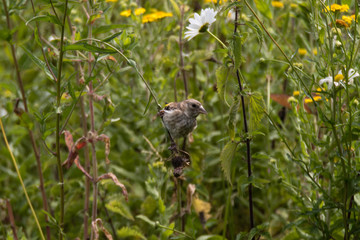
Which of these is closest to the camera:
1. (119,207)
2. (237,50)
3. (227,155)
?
(237,50)

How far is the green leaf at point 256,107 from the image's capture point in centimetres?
216

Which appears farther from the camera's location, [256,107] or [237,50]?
[256,107]

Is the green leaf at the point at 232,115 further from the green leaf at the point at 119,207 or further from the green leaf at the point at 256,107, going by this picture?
the green leaf at the point at 119,207

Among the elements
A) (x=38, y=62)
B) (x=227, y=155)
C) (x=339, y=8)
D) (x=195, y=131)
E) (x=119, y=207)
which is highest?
(x=339, y=8)

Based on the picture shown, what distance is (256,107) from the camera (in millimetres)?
2168

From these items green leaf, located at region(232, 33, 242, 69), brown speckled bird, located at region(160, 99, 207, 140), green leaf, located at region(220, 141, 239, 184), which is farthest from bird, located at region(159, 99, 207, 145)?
green leaf, located at region(232, 33, 242, 69)

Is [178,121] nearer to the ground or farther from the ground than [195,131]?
farther from the ground

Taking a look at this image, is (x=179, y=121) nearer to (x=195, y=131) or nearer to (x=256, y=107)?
(x=256, y=107)

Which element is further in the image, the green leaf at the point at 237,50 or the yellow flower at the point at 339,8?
the yellow flower at the point at 339,8

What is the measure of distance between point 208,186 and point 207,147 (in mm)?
533

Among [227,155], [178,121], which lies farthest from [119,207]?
[227,155]

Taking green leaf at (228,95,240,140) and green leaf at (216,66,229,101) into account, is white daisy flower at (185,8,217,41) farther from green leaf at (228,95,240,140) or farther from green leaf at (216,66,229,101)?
green leaf at (228,95,240,140)

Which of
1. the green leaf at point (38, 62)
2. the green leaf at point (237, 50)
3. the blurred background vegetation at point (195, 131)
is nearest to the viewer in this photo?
the green leaf at point (237, 50)

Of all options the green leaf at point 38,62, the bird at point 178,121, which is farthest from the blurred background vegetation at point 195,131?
the bird at point 178,121
